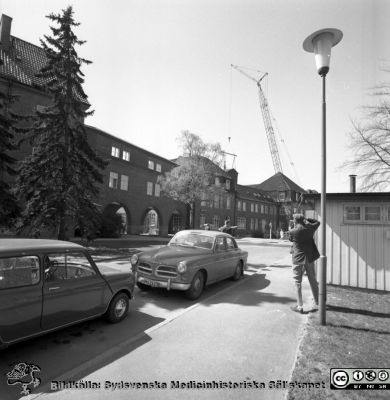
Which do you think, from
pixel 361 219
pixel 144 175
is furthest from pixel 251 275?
pixel 144 175

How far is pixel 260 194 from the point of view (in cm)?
6197

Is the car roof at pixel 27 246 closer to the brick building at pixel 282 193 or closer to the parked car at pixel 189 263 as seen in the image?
the parked car at pixel 189 263

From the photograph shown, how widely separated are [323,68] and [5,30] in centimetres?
2792

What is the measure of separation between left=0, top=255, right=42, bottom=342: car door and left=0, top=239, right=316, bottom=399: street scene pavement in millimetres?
449

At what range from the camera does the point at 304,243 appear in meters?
5.94

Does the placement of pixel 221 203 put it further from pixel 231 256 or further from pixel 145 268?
pixel 145 268

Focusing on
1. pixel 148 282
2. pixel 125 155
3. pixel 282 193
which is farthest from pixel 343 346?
pixel 282 193

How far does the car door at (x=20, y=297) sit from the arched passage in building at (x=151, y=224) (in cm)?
3086

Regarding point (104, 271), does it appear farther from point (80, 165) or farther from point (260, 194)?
point (260, 194)

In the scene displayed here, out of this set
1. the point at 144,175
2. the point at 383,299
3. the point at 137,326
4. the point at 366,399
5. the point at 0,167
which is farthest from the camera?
the point at 144,175

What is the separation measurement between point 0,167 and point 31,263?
1285 cm

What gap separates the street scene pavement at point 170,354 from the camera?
304cm

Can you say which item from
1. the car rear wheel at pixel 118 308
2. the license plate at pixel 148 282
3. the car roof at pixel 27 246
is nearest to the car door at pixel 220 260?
the license plate at pixel 148 282

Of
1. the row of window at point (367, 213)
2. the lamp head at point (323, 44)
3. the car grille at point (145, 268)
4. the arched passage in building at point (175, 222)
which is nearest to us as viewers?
the lamp head at point (323, 44)
